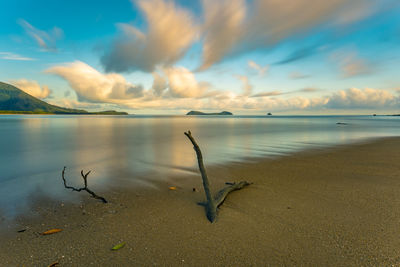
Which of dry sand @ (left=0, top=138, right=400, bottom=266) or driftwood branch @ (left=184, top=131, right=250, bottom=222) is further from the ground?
driftwood branch @ (left=184, top=131, right=250, bottom=222)

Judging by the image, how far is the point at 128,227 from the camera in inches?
214

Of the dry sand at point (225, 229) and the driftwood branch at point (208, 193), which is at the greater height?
the driftwood branch at point (208, 193)

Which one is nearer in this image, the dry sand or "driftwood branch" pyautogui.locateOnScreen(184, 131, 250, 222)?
the dry sand

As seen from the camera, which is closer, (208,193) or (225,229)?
(225,229)

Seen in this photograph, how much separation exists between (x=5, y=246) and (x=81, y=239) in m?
1.58

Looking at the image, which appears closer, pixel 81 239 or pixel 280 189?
pixel 81 239

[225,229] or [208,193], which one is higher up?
[208,193]

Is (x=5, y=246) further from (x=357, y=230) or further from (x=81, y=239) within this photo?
(x=357, y=230)

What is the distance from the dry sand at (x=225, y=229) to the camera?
4.34 metres

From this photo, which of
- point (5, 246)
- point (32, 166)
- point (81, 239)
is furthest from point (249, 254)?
point (32, 166)

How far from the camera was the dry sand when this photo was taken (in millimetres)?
4336

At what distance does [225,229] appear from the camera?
5.33 m

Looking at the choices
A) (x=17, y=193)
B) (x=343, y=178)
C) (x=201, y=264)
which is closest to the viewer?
(x=201, y=264)

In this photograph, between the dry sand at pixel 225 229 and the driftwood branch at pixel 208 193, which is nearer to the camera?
the dry sand at pixel 225 229
